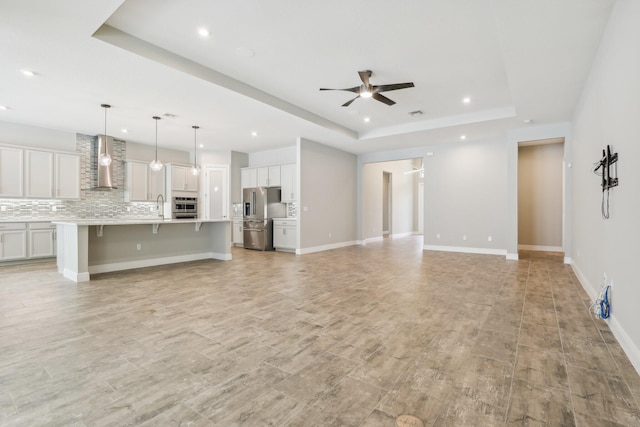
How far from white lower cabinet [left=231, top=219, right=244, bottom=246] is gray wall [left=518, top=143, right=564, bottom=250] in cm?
802

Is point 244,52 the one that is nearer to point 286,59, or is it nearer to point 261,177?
point 286,59

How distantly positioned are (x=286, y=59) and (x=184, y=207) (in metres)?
6.24

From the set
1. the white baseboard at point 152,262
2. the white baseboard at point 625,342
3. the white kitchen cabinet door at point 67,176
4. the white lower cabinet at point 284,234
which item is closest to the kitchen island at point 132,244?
the white baseboard at point 152,262

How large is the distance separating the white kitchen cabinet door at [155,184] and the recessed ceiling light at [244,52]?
578 cm

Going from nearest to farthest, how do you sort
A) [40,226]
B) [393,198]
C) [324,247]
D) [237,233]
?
1. [40,226]
2. [324,247]
3. [237,233]
4. [393,198]

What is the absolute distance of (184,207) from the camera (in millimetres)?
8969

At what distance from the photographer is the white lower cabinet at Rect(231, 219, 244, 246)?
956cm

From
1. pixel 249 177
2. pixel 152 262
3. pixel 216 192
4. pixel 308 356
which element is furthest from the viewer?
pixel 216 192

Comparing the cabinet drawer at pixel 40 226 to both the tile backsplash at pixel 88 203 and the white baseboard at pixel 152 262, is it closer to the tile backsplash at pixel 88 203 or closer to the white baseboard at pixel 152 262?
the tile backsplash at pixel 88 203

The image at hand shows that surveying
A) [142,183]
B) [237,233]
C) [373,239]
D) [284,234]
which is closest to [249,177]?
[237,233]

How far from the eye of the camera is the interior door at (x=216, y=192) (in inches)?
371

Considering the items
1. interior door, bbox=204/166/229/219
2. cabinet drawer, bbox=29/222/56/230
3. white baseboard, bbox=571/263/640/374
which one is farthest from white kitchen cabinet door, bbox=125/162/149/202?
white baseboard, bbox=571/263/640/374

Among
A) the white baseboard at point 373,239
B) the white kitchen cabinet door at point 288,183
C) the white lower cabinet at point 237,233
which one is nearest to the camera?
the white kitchen cabinet door at point 288,183

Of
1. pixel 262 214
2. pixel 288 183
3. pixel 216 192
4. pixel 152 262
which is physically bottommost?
pixel 152 262
